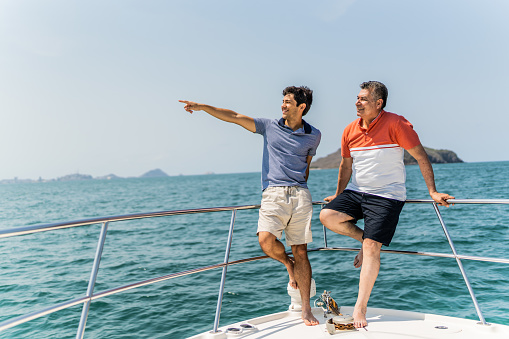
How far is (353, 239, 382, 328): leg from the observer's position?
262cm

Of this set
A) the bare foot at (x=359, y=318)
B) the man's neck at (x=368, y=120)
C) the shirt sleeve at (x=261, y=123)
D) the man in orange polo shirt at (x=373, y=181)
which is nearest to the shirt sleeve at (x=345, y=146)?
the man in orange polo shirt at (x=373, y=181)

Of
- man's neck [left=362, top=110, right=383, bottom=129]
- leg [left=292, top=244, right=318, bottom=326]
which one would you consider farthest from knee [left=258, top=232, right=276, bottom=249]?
man's neck [left=362, top=110, right=383, bottom=129]

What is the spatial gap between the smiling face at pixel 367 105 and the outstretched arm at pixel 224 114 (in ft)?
2.51

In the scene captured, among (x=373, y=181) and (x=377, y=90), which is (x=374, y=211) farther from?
(x=377, y=90)

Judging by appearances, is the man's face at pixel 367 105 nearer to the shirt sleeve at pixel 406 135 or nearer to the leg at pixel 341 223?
the shirt sleeve at pixel 406 135

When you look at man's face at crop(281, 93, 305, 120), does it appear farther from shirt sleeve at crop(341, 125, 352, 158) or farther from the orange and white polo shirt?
the orange and white polo shirt

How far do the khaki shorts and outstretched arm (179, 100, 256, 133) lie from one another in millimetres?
508

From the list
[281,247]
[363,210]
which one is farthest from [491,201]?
[281,247]

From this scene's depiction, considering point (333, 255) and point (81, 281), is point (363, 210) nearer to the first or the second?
point (333, 255)

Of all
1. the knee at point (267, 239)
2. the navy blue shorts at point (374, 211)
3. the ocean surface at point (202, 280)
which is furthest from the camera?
the ocean surface at point (202, 280)

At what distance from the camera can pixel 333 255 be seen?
9273 millimetres

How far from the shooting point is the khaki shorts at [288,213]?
2848mm

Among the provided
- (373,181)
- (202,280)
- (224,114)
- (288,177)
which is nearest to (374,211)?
(373,181)

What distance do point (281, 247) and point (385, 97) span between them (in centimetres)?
126
